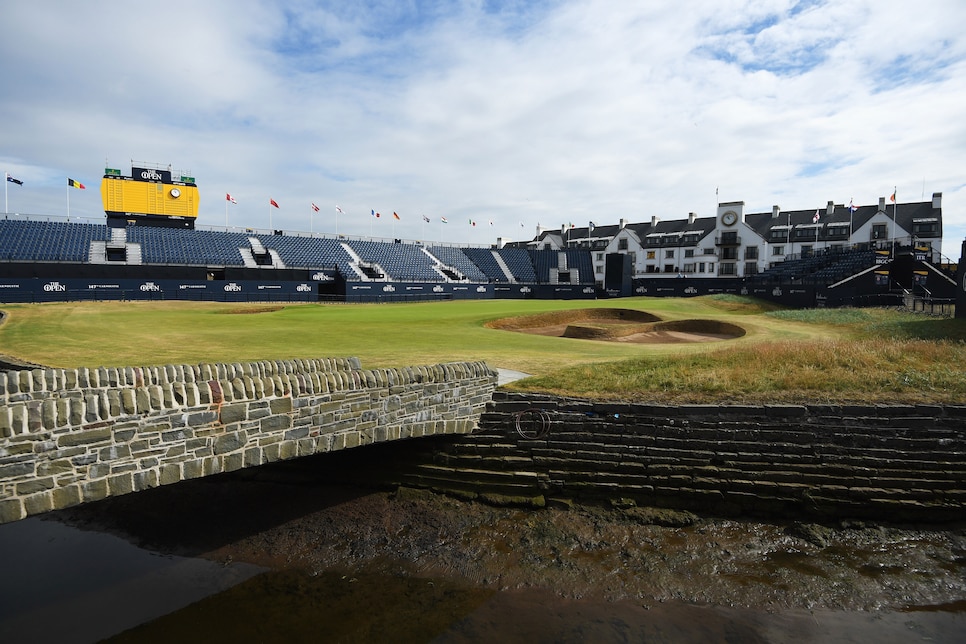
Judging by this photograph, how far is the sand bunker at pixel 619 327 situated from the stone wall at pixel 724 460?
16771 millimetres

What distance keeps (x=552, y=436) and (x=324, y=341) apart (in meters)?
14.5

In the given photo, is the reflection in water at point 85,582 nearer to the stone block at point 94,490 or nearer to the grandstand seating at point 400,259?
the stone block at point 94,490

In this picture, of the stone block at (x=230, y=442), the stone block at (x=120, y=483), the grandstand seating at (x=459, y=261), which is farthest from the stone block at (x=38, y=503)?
the grandstand seating at (x=459, y=261)

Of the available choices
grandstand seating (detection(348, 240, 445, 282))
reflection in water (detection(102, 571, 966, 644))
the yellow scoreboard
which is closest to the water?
reflection in water (detection(102, 571, 966, 644))

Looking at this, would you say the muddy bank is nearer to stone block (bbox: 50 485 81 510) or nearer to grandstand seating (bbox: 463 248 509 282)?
stone block (bbox: 50 485 81 510)

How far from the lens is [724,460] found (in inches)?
491

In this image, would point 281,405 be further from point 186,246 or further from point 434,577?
point 186,246

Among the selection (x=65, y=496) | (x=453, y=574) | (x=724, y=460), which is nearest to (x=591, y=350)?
(x=724, y=460)

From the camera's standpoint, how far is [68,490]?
23.5ft

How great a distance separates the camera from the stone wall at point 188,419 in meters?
6.91

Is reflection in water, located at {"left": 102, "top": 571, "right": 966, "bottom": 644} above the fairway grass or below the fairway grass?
below

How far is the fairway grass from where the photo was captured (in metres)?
14.3

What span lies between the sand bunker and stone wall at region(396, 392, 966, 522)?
16771mm

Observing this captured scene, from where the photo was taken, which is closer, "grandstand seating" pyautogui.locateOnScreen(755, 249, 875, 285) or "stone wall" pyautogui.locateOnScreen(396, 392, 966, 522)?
"stone wall" pyautogui.locateOnScreen(396, 392, 966, 522)
